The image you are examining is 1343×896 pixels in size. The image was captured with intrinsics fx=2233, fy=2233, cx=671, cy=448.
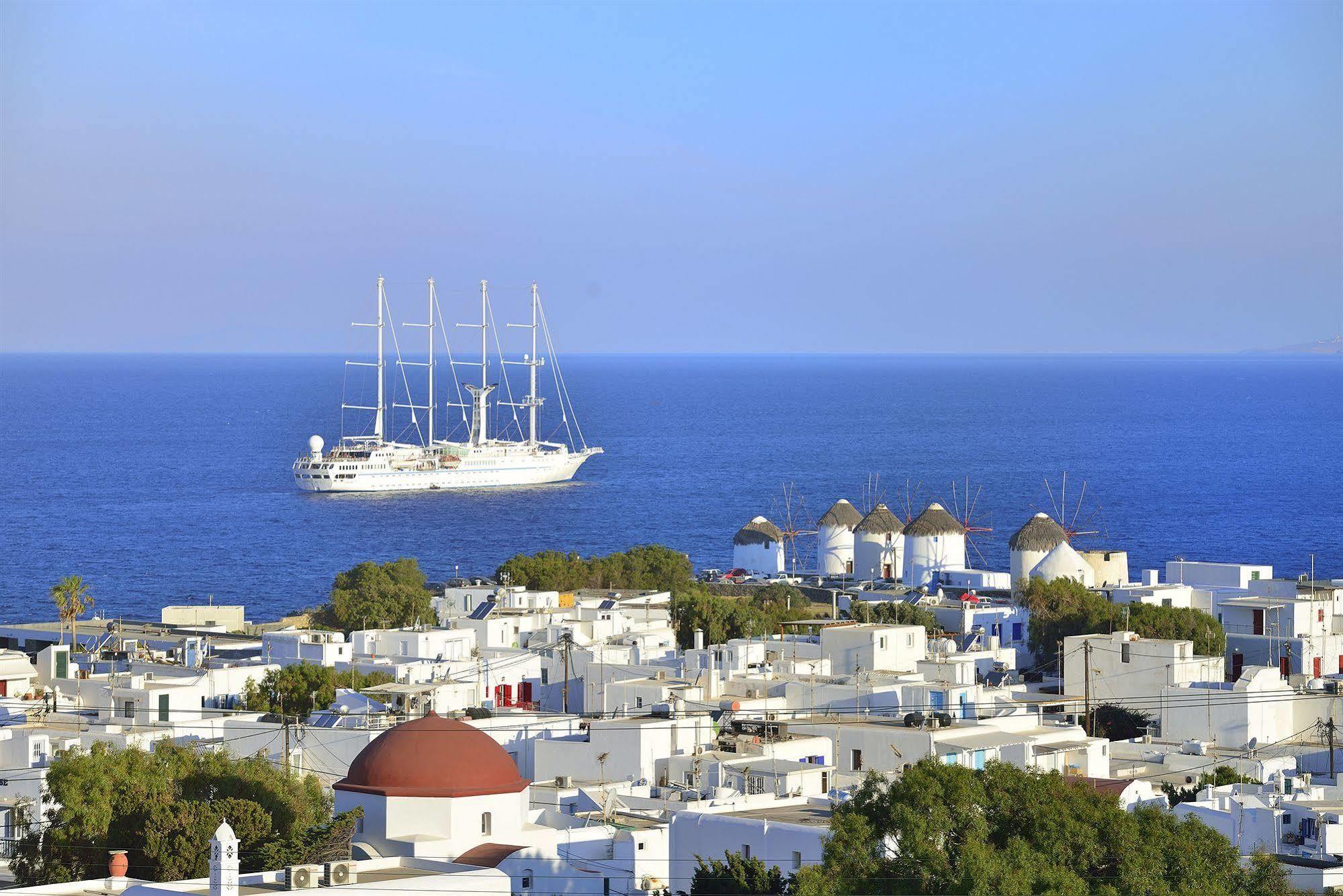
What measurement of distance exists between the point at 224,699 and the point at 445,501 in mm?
74553

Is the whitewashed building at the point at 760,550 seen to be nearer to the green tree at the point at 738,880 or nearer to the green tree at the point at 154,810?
the green tree at the point at 154,810

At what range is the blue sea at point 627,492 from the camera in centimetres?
7344

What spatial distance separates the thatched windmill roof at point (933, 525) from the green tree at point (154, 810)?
3092 centimetres

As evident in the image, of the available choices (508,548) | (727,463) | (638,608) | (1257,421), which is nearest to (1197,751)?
(638,608)

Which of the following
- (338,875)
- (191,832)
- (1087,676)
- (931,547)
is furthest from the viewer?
(931,547)

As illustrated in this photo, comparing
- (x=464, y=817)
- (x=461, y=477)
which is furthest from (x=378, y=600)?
(x=461, y=477)

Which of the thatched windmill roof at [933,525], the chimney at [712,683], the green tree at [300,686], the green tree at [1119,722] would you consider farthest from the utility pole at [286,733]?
the thatched windmill roof at [933,525]

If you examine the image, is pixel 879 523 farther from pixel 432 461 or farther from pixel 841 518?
pixel 432 461

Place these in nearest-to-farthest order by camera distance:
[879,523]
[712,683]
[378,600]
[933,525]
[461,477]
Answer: [712,683], [378,600], [933,525], [879,523], [461,477]

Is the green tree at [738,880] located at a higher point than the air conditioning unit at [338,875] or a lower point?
lower

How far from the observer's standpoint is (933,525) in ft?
168

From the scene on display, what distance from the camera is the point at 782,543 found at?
5691cm

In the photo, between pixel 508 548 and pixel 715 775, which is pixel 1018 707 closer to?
pixel 715 775

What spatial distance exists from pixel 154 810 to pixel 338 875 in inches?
151
